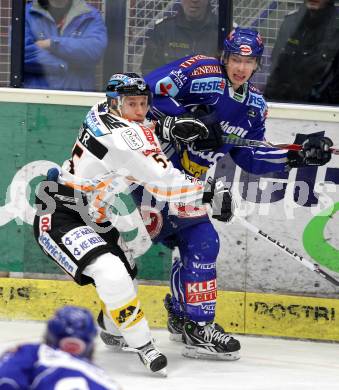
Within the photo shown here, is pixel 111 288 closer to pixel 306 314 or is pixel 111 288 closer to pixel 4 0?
pixel 306 314

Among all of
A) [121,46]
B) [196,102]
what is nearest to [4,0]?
[121,46]

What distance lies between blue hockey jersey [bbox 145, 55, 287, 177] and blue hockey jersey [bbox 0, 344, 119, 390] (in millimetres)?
2410

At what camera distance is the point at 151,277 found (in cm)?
609

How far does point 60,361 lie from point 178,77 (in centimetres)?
255

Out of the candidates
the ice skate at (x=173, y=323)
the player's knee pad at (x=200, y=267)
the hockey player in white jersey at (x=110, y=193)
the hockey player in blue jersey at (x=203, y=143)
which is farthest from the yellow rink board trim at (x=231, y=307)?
the hockey player in white jersey at (x=110, y=193)

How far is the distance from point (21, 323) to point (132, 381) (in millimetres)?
1254

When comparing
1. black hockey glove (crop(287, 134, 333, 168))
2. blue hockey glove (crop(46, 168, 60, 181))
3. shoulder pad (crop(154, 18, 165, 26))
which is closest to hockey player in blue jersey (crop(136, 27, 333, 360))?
black hockey glove (crop(287, 134, 333, 168))

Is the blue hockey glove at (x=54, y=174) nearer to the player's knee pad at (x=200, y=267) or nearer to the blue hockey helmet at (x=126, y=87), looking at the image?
the blue hockey helmet at (x=126, y=87)

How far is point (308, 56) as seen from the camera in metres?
6.11

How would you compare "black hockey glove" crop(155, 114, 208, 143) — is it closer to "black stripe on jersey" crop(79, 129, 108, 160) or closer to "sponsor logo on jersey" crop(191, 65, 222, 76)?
"sponsor logo on jersey" crop(191, 65, 222, 76)

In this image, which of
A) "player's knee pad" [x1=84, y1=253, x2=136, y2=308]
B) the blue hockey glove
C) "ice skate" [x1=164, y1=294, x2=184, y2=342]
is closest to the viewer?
"player's knee pad" [x1=84, y1=253, x2=136, y2=308]

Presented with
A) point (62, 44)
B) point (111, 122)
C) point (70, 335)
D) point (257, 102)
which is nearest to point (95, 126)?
point (111, 122)

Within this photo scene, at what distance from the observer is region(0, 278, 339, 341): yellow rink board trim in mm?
5906

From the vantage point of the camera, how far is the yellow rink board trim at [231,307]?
19.4 ft
